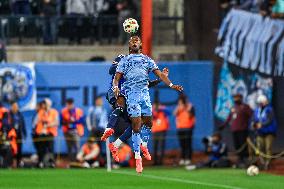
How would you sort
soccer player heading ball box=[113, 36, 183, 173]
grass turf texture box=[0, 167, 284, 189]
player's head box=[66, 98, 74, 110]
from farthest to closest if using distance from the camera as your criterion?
player's head box=[66, 98, 74, 110] < grass turf texture box=[0, 167, 284, 189] < soccer player heading ball box=[113, 36, 183, 173]

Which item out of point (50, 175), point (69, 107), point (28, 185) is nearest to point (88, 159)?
point (69, 107)

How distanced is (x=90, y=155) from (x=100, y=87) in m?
3.30

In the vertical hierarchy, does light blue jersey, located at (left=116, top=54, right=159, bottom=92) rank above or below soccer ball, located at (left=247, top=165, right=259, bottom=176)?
above

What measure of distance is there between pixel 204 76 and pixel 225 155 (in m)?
4.46

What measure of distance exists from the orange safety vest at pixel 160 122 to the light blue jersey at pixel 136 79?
42.9ft

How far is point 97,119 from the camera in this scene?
3619 cm

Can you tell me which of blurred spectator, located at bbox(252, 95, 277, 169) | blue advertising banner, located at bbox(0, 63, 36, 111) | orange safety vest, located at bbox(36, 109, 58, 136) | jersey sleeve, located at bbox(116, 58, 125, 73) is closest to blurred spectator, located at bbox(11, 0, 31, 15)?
blue advertising banner, located at bbox(0, 63, 36, 111)

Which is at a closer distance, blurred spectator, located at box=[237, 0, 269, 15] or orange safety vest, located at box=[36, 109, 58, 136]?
orange safety vest, located at box=[36, 109, 58, 136]

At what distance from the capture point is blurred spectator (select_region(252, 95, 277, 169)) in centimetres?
3353

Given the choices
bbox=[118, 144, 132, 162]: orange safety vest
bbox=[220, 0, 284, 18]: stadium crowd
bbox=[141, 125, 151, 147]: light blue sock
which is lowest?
bbox=[118, 144, 132, 162]: orange safety vest

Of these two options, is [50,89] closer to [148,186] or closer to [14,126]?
[14,126]

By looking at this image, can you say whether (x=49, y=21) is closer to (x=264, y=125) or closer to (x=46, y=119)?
(x=46, y=119)

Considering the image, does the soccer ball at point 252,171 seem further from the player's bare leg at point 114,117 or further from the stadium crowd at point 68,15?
the stadium crowd at point 68,15

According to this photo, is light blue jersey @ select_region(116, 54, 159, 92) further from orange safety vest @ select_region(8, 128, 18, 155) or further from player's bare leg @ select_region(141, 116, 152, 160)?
orange safety vest @ select_region(8, 128, 18, 155)
